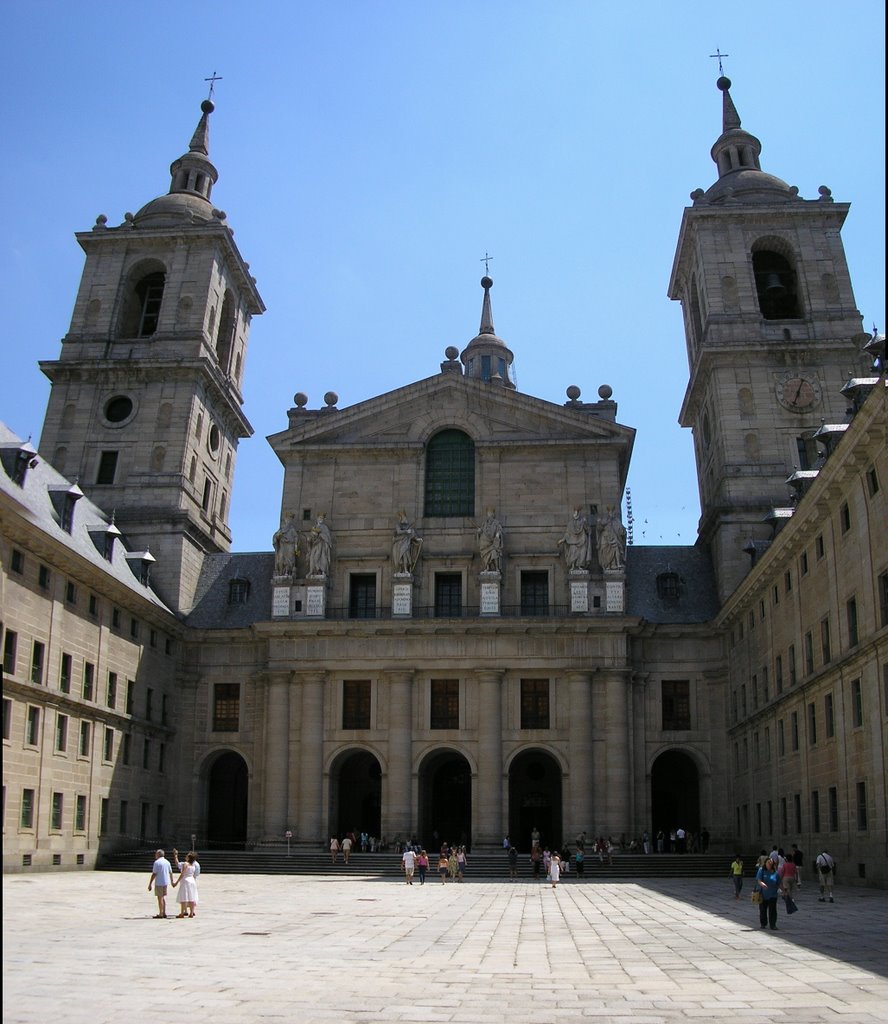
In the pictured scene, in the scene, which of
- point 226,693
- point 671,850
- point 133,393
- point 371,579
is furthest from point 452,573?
point 133,393

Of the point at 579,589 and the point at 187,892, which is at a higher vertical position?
the point at 579,589

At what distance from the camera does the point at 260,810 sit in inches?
2092

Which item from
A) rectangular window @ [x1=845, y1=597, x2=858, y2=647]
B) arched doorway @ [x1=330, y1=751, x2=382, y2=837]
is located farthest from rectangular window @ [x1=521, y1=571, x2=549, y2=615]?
rectangular window @ [x1=845, y1=597, x2=858, y2=647]

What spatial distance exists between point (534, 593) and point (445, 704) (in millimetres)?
7450

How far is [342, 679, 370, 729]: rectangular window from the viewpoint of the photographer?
2087 inches

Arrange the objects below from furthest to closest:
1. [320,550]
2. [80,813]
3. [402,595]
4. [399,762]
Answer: [320,550], [402,595], [399,762], [80,813]

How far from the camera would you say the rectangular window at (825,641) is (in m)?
36.8

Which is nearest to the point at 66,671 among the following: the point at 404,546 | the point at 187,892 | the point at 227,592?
the point at 227,592

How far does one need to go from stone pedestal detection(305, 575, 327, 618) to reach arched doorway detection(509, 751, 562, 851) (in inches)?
507

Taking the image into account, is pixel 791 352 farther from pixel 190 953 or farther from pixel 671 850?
pixel 190 953

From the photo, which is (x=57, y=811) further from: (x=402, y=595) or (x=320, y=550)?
(x=402, y=595)

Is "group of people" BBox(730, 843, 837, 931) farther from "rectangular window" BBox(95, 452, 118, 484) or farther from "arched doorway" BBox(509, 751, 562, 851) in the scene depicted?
"rectangular window" BBox(95, 452, 118, 484)

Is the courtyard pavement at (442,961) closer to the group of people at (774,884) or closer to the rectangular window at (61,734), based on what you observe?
the group of people at (774,884)

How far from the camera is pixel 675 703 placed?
5369 cm
